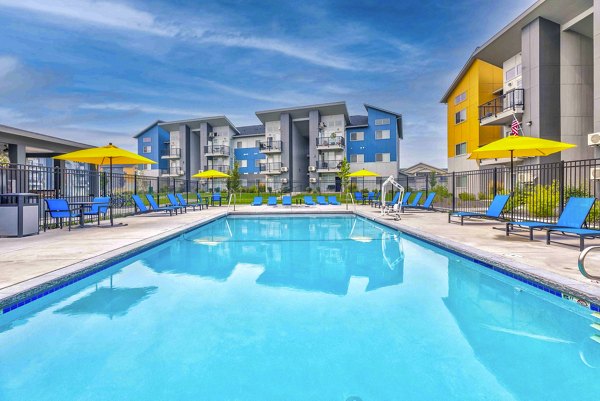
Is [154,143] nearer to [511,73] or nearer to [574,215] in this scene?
[511,73]

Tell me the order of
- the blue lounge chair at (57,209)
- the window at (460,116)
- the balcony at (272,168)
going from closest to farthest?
1. the blue lounge chair at (57,209)
2. the window at (460,116)
3. the balcony at (272,168)

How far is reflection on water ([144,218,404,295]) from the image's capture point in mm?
5590

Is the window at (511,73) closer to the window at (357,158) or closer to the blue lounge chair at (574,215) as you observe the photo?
the blue lounge chair at (574,215)

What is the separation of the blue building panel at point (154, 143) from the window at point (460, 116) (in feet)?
126

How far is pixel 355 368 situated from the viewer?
9.20ft

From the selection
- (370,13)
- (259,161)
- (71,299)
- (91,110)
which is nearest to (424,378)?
(71,299)

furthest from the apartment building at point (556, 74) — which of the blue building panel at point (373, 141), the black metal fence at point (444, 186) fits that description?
the blue building panel at point (373, 141)

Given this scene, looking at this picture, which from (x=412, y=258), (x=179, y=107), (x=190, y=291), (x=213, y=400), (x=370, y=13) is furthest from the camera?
(x=179, y=107)

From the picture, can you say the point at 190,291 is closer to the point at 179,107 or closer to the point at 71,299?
the point at 71,299

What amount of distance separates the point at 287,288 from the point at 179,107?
33303mm

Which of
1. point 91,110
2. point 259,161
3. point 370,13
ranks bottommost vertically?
point 259,161

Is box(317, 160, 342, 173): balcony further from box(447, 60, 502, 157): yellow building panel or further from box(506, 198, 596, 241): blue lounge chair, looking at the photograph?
box(506, 198, 596, 241): blue lounge chair

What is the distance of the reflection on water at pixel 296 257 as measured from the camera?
5.59 m

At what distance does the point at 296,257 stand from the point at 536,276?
4249mm
